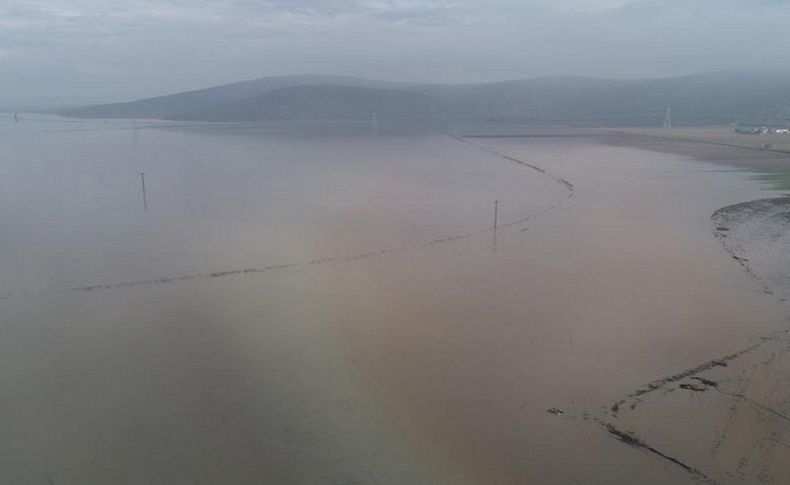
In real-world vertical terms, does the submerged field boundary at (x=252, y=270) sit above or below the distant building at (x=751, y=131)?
below

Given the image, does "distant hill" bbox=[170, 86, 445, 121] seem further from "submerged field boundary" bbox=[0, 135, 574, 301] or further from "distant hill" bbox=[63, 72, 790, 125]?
"submerged field boundary" bbox=[0, 135, 574, 301]

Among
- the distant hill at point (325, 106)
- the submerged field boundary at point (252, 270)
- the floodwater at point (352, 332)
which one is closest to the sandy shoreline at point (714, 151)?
the floodwater at point (352, 332)

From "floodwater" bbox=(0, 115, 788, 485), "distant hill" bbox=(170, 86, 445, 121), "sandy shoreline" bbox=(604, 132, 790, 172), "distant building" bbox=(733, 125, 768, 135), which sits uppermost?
"distant hill" bbox=(170, 86, 445, 121)

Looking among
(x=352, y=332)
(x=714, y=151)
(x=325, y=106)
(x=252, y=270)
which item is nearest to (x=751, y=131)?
(x=714, y=151)

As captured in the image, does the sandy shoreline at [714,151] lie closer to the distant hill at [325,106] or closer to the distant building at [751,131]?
the distant building at [751,131]

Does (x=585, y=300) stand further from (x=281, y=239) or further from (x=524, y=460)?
(x=281, y=239)

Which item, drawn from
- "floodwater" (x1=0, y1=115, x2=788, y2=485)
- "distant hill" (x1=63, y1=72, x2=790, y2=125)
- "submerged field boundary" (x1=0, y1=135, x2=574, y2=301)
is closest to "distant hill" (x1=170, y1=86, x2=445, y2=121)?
"distant hill" (x1=63, y1=72, x2=790, y2=125)

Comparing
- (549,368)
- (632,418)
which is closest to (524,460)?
(632,418)

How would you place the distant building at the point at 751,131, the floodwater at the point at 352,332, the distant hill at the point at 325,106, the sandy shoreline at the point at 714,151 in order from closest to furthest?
the floodwater at the point at 352,332
the sandy shoreline at the point at 714,151
the distant building at the point at 751,131
the distant hill at the point at 325,106

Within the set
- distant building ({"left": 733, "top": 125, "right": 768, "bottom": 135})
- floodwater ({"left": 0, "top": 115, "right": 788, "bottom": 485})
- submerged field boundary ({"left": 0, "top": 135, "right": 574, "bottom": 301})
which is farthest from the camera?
distant building ({"left": 733, "top": 125, "right": 768, "bottom": 135})
